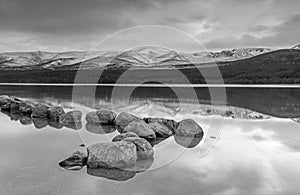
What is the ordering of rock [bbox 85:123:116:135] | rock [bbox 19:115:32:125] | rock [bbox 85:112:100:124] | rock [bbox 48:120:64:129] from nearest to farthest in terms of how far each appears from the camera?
rock [bbox 85:123:116:135] → rock [bbox 48:120:64:129] → rock [bbox 85:112:100:124] → rock [bbox 19:115:32:125]

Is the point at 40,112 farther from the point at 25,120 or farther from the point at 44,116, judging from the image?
the point at 25,120

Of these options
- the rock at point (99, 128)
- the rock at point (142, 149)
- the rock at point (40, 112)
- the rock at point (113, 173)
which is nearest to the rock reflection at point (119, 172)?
the rock at point (113, 173)

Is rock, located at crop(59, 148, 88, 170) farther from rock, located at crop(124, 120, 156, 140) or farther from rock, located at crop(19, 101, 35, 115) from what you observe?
rock, located at crop(19, 101, 35, 115)

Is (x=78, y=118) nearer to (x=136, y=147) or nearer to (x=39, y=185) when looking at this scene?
(x=136, y=147)

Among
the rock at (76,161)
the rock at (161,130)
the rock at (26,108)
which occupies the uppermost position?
the rock at (26,108)

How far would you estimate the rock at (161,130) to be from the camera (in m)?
12.8

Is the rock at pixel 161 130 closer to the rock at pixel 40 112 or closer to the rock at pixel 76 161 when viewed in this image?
the rock at pixel 76 161

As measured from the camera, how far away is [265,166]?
8711 millimetres

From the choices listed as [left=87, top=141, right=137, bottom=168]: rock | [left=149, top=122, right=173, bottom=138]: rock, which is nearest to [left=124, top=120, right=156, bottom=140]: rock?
[left=149, top=122, right=173, bottom=138]: rock

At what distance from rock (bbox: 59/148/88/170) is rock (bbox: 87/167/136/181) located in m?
0.46

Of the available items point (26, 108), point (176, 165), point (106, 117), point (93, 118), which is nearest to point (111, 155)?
point (176, 165)

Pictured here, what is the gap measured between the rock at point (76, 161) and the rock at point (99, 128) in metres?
4.30

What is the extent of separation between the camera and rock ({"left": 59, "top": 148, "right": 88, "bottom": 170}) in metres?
8.67

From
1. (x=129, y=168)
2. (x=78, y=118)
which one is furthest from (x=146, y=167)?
(x=78, y=118)
